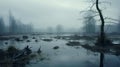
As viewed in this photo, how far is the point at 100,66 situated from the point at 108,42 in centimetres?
1407

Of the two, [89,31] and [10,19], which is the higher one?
[10,19]

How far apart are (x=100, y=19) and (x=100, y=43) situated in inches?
166

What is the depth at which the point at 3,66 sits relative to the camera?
12.9 m

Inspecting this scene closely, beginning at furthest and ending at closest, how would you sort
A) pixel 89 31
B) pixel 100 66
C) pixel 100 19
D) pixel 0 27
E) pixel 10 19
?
pixel 10 19
pixel 0 27
pixel 89 31
pixel 100 19
pixel 100 66

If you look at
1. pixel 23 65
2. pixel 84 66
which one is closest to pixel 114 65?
pixel 84 66

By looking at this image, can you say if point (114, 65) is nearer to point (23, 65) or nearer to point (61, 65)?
point (61, 65)

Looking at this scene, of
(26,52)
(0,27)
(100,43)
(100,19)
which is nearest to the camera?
(26,52)

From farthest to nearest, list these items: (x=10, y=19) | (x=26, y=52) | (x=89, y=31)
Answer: (x=10, y=19)
(x=89, y=31)
(x=26, y=52)

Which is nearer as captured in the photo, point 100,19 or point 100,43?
point 100,19

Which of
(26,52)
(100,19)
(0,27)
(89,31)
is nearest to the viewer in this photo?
(26,52)

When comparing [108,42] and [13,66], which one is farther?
[108,42]

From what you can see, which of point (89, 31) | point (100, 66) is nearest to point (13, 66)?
point (100, 66)

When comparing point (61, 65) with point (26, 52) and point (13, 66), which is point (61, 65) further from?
point (26, 52)

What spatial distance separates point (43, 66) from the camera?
45.8 feet
